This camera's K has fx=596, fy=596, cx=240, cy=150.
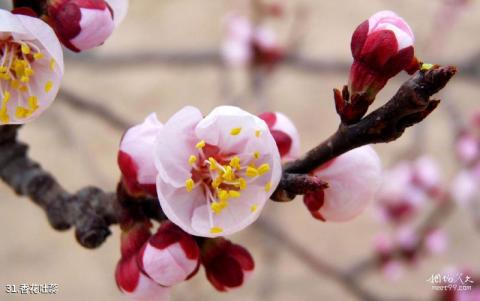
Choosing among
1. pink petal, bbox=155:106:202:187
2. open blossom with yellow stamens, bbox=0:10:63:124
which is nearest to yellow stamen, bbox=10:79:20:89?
open blossom with yellow stamens, bbox=0:10:63:124

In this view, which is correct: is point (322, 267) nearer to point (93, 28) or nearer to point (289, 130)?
point (289, 130)

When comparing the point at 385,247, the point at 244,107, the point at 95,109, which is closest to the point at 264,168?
the point at 95,109

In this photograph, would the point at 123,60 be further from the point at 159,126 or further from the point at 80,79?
the point at 159,126

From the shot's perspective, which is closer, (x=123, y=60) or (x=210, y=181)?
(x=210, y=181)

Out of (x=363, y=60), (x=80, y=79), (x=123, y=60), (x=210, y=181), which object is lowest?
(x=80, y=79)

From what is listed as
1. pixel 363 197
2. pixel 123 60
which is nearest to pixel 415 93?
pixel 363 197

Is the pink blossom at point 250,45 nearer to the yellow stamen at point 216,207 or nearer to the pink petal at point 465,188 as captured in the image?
the pink petal at point 465,188
